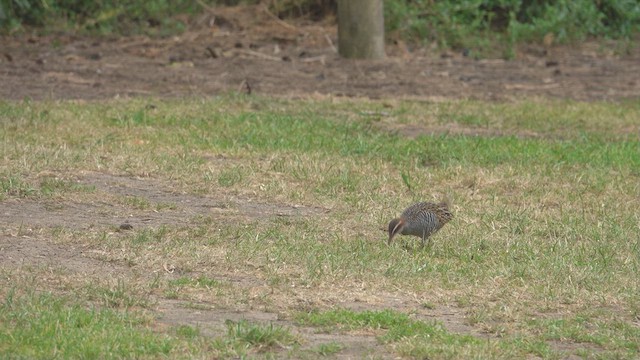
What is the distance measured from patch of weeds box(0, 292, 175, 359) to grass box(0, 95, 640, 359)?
4 centimetres

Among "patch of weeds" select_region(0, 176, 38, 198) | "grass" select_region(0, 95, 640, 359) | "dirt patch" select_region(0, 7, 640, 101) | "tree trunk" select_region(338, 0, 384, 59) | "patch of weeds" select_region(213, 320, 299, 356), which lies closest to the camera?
"patch of weeds" select_region(213, 320, 299, 356)

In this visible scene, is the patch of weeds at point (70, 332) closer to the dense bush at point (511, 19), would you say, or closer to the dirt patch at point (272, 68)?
the dirt patch at point (272, 68)

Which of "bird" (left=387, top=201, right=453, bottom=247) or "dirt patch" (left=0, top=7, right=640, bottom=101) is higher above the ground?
"bird" (left=387, top=201, right=453, bottom=247)

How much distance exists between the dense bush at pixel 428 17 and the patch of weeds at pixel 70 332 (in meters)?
12.2

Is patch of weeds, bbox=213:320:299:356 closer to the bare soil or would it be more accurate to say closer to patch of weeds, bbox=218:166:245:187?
the bare soil

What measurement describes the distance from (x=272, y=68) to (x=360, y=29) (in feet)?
4.04

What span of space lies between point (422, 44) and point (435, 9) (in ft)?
3.79

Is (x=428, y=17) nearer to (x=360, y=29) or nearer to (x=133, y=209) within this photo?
(x=360, y=29)

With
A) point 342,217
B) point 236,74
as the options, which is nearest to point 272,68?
point 236,74

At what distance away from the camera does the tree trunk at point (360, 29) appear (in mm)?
16719

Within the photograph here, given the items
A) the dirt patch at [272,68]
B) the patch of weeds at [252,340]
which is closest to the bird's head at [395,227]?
the patch of weeds at [252,340]

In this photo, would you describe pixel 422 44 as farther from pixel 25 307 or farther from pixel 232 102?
pixel 25 307

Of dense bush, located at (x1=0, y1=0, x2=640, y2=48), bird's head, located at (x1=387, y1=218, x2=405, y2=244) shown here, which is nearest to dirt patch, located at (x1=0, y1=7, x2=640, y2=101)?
dense bush, located at (x1=0, y1=0, x2=640, y2=48)

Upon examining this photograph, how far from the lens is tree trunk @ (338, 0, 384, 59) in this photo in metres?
16.7
